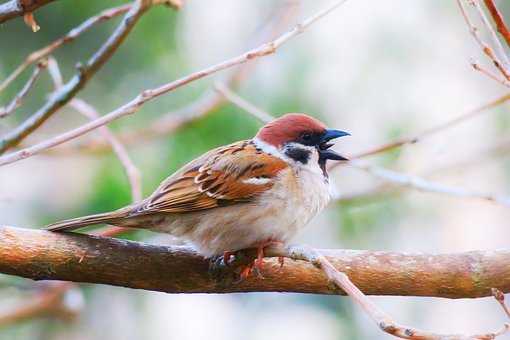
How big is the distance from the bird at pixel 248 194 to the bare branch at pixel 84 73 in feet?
1.62

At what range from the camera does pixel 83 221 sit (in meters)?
2.66

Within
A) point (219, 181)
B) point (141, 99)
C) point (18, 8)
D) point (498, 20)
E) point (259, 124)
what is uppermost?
point (259, 124)

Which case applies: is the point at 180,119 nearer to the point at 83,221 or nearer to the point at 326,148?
the point at 326,148

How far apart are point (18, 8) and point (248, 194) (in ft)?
4.28

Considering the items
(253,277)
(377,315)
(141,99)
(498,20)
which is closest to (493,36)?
(498,20)

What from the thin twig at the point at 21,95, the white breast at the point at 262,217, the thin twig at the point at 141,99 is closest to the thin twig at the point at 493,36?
the thin twig at the point at 141,99

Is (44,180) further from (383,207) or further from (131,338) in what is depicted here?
(383,207)

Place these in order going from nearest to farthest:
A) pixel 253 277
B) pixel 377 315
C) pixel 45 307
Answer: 1. pixel 377 315
2. pixel 253 277
3. pixel 45 307

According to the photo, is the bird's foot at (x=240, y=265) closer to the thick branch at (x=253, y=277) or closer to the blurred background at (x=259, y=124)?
the thick branch at (x=253, y=277)

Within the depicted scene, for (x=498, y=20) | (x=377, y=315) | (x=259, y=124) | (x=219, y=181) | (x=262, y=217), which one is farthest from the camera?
(x=259, y=124)

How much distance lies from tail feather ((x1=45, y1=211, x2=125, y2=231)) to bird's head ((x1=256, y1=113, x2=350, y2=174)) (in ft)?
2.43

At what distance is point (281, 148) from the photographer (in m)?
3.37

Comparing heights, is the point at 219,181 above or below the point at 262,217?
above

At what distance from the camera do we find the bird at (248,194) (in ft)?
10.0
